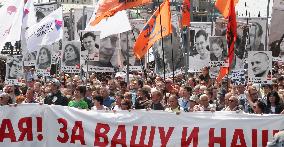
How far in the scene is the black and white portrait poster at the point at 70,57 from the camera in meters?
15.7

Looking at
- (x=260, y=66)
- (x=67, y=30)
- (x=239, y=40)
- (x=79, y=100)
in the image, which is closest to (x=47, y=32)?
(x=239, y=40)

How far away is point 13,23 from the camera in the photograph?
56.4ft

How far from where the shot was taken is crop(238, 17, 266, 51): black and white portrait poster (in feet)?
53.3

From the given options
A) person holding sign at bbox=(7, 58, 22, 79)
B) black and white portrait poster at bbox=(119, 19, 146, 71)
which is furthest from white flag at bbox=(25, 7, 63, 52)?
black and white portrait poster at bbox=(119, 19, 146, 71)

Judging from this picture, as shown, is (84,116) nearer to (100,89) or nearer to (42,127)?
(42,127)

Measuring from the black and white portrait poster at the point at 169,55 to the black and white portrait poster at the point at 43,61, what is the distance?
2414mm

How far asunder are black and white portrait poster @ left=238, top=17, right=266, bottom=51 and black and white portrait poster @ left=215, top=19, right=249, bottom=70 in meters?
0.47

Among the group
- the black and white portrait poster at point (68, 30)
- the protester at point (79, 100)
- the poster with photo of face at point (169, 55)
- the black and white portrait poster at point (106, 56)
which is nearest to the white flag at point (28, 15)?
the black and white portrait poster at point (106, 56)

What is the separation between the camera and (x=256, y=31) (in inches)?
647

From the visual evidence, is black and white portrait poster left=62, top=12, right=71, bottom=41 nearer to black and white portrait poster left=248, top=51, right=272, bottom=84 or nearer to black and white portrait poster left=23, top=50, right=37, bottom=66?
black and white portrait poster left=23, top=50, right=37, bottom=66

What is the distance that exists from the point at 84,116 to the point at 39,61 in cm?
634

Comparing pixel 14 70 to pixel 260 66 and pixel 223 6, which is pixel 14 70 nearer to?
pixel 223 6

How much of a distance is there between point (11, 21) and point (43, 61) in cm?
155

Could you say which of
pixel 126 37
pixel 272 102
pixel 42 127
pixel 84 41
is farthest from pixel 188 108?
pixel 126 37
